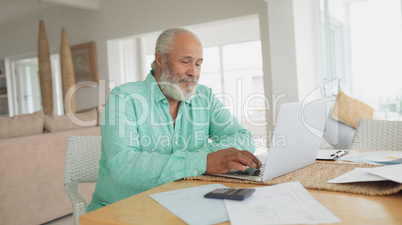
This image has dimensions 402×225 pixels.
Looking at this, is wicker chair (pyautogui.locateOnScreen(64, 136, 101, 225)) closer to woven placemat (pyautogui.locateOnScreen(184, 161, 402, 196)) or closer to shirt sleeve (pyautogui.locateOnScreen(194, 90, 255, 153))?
shirt sleeve (pyautogui.locateOnScreen(194, 90, 255, 153))

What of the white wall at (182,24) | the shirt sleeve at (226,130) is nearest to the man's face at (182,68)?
the shirt sleeve at (226,130)

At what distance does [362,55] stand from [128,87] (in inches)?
153

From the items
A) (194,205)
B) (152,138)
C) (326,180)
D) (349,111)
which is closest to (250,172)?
(326,180)

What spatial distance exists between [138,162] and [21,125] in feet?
6.59

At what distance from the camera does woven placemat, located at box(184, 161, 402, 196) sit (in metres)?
0.84

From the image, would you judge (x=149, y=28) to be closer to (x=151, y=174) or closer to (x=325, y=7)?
(x=325, y=7)

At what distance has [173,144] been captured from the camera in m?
1.47

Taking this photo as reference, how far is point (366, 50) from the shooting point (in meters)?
4.48

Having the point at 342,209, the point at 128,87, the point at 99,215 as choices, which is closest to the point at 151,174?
the point at 99,215

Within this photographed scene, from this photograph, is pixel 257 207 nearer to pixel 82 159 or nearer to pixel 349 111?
pixel 82 159

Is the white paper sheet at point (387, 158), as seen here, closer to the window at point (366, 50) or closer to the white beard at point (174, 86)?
the white beard at point (174, 86)

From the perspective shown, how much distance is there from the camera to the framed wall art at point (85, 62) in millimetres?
6484

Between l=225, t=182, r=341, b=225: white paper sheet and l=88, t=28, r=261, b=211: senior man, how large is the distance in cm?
24

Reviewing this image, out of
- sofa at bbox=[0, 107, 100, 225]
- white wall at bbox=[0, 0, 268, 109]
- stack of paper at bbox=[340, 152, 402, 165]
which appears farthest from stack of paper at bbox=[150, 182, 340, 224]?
white wall at bbox=[0, 0, 268, 109]
